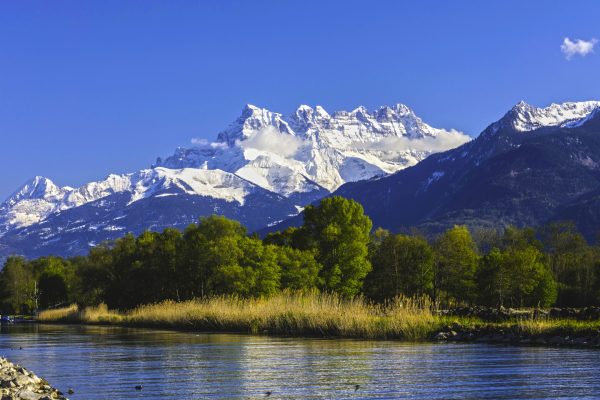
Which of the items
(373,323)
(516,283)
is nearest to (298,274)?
(516,283)

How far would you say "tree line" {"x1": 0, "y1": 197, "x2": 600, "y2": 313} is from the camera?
367 feet

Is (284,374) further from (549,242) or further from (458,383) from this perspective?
(549,242)

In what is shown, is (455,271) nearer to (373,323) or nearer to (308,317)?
(308,317)

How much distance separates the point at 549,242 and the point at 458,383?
17510cm

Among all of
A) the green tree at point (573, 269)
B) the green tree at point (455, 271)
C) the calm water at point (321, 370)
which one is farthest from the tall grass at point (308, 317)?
the green tree at point (573, 269)

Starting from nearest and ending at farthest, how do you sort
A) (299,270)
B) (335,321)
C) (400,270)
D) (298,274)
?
Result: (335,321) → (298,274) → (299,270) → (400,270)

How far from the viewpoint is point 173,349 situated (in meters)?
52.7

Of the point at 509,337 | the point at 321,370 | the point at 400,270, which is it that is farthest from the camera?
the point at 400,270

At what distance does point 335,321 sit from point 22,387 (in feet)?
121

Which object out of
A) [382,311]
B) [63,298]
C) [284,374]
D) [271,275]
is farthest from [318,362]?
[63,298]

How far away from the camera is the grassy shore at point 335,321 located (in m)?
57.0

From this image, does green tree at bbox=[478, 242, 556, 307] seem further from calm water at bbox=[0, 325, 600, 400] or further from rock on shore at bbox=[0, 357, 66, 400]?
rock on shore at bbox=[0, 357, 66, 400]

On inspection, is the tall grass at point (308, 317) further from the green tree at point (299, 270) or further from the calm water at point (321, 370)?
the green tree at point (299, 270)

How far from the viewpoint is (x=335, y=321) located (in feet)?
207
